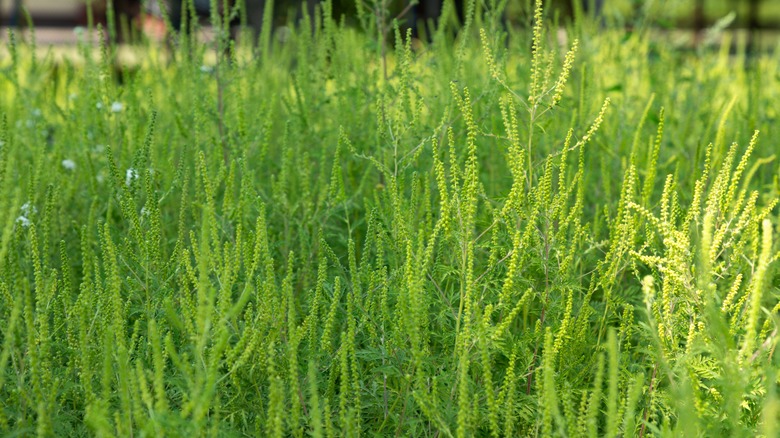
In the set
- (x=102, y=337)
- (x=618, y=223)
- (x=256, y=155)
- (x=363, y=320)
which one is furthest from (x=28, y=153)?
(x=618, y=223)

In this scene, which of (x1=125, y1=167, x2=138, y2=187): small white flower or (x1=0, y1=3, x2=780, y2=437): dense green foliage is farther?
(x1=125, y1=167, x2=138, y2=187): small white flower

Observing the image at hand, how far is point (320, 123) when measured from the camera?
111 inches

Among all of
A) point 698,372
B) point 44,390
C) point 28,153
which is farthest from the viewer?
point 28,153

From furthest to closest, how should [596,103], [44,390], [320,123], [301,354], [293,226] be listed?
[596,103] < [320,123] < [293,226] < [301,354] < [44,390]

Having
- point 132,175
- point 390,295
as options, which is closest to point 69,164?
point 132,175

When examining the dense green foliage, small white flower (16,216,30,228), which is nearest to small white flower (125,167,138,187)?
the dense green foliage

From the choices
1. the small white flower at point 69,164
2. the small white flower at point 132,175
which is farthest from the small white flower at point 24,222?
the small white flower at point 69,164

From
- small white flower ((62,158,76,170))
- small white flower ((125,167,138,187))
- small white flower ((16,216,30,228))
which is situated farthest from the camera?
small white flower ((62,158,76,170))

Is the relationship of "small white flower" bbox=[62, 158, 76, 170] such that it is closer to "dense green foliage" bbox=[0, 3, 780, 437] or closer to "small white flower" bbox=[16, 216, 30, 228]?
"dense green foliage" bbox=[0, 3, 780, 437]

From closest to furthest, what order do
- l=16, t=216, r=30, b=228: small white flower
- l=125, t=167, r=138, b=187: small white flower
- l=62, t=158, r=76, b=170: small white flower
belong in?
l=125, t=167, r=138, b=187: small white flower
l=16, t=216, r=30, b=228: small white flower
l=62, t=158, r=76, b=170: small white flower

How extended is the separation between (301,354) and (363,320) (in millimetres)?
218

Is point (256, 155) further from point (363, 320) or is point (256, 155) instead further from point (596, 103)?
point (596, 103)

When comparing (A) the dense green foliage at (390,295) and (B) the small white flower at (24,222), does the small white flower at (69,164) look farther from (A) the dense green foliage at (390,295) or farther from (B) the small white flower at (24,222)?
(B) the small white flower at (24,222)

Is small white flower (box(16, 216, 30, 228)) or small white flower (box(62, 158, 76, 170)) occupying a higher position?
small white flower (box(62, 158, 76, 170))
